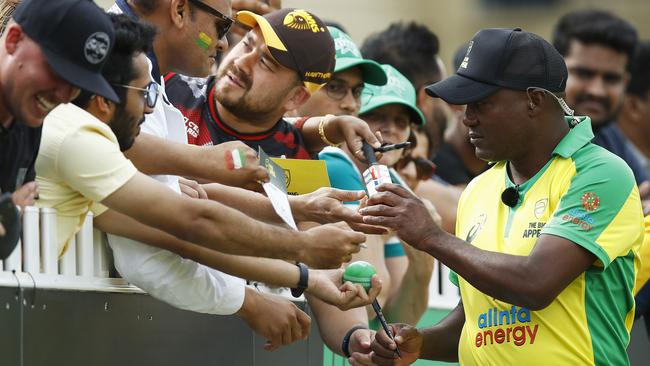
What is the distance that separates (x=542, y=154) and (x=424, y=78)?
3.58m

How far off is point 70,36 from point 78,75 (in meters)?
0.13

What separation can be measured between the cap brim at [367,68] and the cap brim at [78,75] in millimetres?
2794

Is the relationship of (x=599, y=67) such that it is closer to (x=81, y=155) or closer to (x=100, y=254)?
(x=100, y=254)

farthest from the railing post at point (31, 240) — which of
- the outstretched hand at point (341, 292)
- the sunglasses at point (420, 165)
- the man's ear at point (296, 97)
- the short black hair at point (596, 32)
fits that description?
the short black hair at point (596, 32)

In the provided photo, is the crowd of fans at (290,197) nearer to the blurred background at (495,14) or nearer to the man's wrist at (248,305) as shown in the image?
the man's wrist at (248,305)

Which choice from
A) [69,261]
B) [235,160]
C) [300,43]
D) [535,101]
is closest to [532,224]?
[535,101]

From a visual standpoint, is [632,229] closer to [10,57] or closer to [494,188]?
[494,188]

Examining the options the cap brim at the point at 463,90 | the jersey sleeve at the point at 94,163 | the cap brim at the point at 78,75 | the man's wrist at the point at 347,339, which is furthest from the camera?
the man's wrist at the point at 347,339

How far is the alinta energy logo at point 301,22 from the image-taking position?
6766mm

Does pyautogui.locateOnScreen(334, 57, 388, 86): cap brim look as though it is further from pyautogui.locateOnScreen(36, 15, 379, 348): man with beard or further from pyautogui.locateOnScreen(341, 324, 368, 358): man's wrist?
pyautogui.locateOnScreen(36, 15, 379, 348): man with beard

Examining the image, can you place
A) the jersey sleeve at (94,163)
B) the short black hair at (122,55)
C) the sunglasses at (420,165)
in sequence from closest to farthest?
the jersey sleeve at (94,163)
the short black hair at (122,55)
the sunglasses at (420,165)

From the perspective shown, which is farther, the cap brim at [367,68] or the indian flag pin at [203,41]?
the cap brim at [367,68]

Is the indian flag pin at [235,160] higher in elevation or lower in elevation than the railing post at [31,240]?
higher

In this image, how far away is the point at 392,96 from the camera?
7922 millimetres
